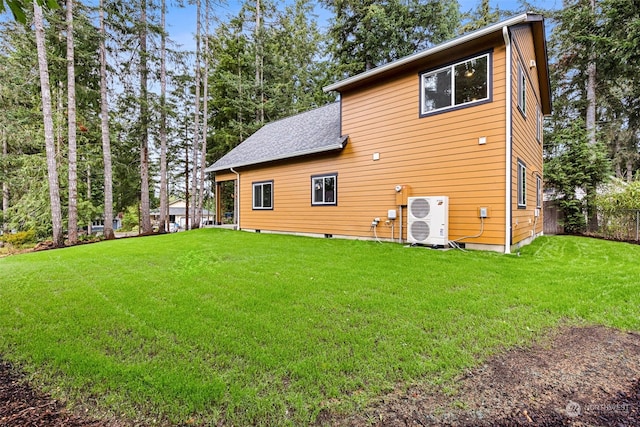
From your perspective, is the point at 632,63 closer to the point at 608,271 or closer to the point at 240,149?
the point at 608,271

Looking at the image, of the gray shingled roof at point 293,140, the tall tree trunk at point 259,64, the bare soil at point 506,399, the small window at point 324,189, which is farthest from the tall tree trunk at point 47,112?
the bare soil at point 506,399

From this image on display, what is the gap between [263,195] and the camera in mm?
10898

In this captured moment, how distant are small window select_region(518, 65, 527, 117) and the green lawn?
3.64 metres

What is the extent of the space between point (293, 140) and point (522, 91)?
6712mm

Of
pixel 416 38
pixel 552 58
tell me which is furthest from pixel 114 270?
pixel 552 58

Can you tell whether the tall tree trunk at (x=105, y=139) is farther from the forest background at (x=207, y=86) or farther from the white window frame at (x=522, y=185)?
the white window frame at (x=522, y=185)

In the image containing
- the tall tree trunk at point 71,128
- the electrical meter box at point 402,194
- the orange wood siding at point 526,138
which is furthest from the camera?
the tall tree trunk at point 71,128

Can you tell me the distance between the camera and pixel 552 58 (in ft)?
51.9

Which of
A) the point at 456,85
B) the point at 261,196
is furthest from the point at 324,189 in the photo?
the point at 456,85

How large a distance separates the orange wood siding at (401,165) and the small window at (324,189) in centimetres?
15

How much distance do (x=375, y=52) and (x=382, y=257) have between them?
14970 mm

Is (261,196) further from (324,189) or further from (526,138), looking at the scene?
(526,138)

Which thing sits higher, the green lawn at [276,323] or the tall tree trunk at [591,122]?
the tall tree trunk at [591,122]

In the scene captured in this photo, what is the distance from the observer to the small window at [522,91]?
6.64m
